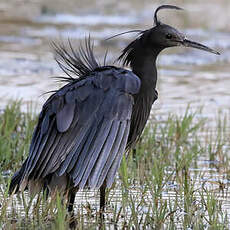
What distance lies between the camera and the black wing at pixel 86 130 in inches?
205

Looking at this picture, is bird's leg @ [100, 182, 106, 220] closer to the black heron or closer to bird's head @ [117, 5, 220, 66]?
the black heron

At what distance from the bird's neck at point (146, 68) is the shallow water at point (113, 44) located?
1080 millimetres

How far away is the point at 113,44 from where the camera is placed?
1347 cm

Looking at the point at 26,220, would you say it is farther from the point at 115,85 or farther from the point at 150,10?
the point at 150,10

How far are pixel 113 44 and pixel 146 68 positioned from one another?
311 inches

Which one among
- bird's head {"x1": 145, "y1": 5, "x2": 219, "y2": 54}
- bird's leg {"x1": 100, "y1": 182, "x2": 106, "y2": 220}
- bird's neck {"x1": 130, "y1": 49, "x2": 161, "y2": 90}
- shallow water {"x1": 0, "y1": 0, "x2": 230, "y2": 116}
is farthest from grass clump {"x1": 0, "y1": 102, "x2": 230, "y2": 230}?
bird's head {"x1": 145, "y1": 5, "x2": 219, "y2": 54}

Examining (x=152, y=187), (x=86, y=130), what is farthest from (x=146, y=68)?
(x=152, y=187)

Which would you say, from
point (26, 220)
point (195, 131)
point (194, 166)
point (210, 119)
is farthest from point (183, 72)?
point (26, 220)

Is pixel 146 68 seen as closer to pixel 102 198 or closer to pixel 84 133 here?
pixel 84 133

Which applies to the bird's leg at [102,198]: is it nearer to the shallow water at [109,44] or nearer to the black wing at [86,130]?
the black wing at [86,130]

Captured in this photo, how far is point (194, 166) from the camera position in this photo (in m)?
6.96

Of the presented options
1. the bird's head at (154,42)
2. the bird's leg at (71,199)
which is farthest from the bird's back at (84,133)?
the bird's head at (154,42)

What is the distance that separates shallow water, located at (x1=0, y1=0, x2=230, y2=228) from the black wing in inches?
35.6

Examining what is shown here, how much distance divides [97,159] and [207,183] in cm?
162
